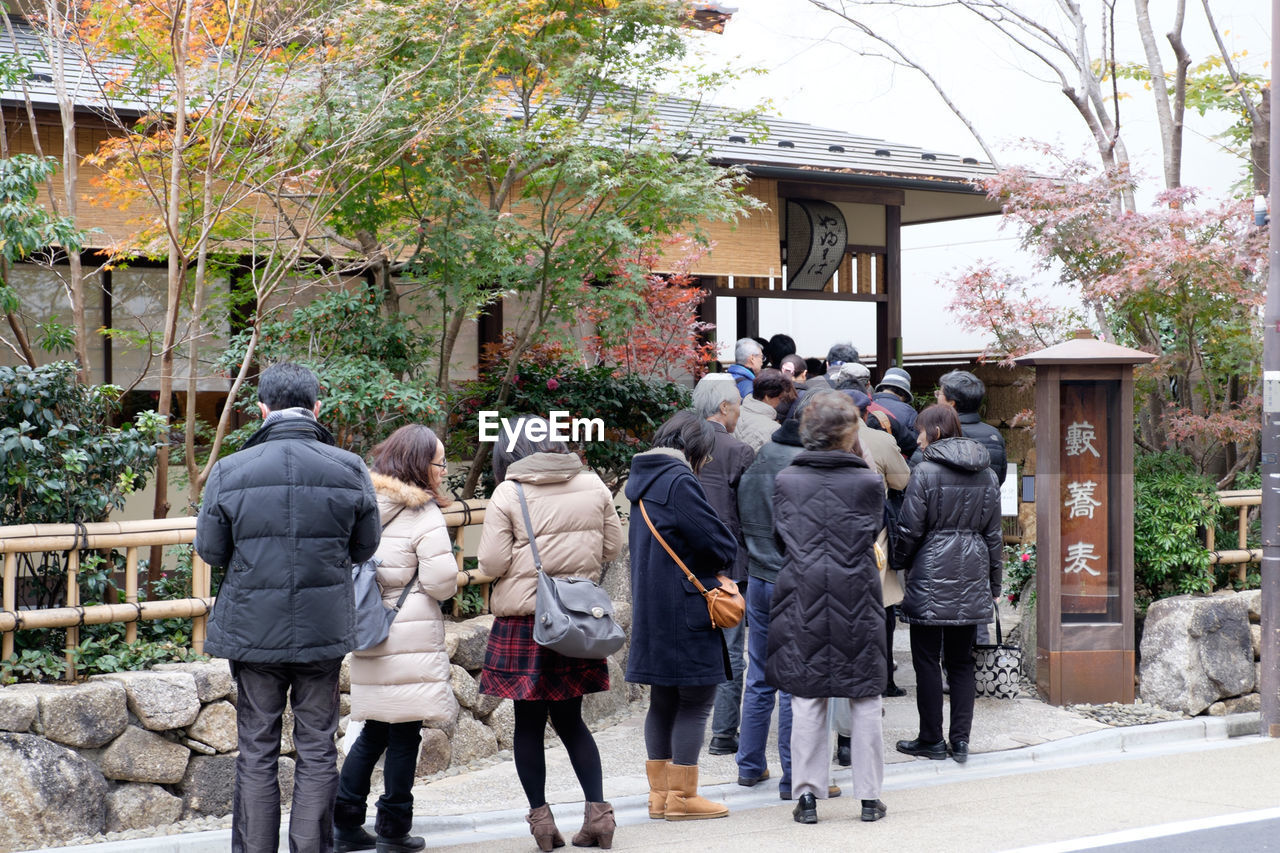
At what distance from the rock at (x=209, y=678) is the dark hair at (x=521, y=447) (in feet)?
5.69

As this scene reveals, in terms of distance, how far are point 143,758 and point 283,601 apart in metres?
1.67

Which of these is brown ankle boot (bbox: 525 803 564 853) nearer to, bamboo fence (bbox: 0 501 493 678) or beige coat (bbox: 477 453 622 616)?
beige coat (bbox: 477 453 622 616)

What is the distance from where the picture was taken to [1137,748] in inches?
298

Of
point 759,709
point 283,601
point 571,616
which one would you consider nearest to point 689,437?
point 571,616

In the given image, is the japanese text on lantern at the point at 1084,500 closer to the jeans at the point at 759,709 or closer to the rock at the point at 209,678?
the jeans at the point at 759,709

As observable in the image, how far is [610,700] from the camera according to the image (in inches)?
310

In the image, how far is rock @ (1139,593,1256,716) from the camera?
818 centimetres

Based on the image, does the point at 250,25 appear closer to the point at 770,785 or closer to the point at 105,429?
the point at 105,429

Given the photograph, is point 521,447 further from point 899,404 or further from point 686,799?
point 899,404

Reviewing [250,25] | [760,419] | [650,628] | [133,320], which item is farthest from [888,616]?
[133,320]

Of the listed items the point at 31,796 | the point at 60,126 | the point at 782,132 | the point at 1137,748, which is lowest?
the point at 1137,748

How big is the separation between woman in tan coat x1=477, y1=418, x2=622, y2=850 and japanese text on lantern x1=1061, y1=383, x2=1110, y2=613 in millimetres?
4382

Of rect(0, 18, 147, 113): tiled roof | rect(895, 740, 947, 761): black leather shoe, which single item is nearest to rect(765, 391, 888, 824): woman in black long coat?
rect(895, 740, 947, 761): black leather shoe

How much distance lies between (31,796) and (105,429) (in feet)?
6.85
